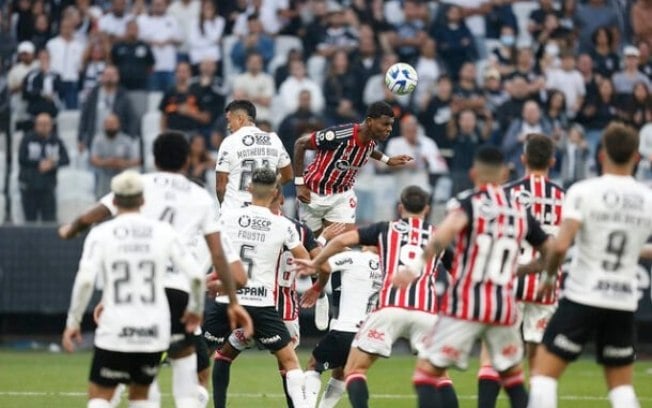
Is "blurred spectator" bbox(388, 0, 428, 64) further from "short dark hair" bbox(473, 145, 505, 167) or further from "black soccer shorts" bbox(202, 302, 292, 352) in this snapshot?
"short dark hair" bbox(473, 145, 505, 167)

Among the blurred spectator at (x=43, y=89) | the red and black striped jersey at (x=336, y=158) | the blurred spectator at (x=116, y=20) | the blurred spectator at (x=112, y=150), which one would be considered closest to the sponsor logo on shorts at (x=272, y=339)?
the red and black striped jersey at (x=336, y=158)

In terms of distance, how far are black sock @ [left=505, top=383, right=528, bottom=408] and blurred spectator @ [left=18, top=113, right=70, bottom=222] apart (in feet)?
32.9

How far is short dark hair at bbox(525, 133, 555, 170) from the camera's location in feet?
38.7

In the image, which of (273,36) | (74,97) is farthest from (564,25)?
(74,97)

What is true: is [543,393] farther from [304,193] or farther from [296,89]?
[296,89]

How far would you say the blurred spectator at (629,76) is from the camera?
22.9 metres

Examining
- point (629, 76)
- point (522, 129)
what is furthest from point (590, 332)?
point (629, 76)

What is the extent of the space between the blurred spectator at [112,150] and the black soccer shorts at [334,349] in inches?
295

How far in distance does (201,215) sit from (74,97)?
12.5 metres

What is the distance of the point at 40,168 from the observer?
63.7 ft

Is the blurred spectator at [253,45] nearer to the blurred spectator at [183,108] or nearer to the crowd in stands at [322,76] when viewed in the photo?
the crowd in stands at [322,76]

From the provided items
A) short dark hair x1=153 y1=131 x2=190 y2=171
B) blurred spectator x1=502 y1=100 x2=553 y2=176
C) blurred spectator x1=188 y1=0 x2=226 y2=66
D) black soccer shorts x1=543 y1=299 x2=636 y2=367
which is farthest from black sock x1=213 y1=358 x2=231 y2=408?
blurred spectator x1=188 y1=0 x2=226 y2=66

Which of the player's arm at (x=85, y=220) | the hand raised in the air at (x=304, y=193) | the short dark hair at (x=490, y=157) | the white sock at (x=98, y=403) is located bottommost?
the white sock at (x=98, y=403)

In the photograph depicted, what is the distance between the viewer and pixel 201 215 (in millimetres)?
10180
